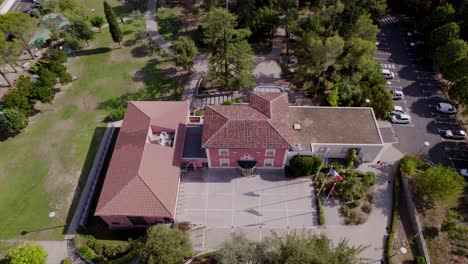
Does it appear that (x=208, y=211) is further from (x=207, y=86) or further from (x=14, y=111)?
(x=14, y=111)

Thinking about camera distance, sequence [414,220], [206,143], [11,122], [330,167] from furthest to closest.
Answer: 1. [11,122]
2. [330,167]
3. [206,143]
4. [414,220]

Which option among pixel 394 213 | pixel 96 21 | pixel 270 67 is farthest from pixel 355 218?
pixel 96 21

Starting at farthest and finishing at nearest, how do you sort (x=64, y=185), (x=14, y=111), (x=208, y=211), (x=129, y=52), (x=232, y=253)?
1. (x=129, y=52)
2. (x=14, y=111)
3. (x=64, y=185)
4. (x=208, y=211)
5. (x=232, y=253)

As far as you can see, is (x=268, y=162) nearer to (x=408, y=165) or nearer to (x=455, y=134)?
(x=408, y=165)

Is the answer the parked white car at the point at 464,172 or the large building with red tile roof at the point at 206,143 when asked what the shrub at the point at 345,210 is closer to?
the large building with red tile roof at the point at 206,143

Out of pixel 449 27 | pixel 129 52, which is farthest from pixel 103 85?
pixel 449 27

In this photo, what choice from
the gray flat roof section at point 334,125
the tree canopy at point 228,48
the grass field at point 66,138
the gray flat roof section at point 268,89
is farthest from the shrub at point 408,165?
the grass field at point 66,138
